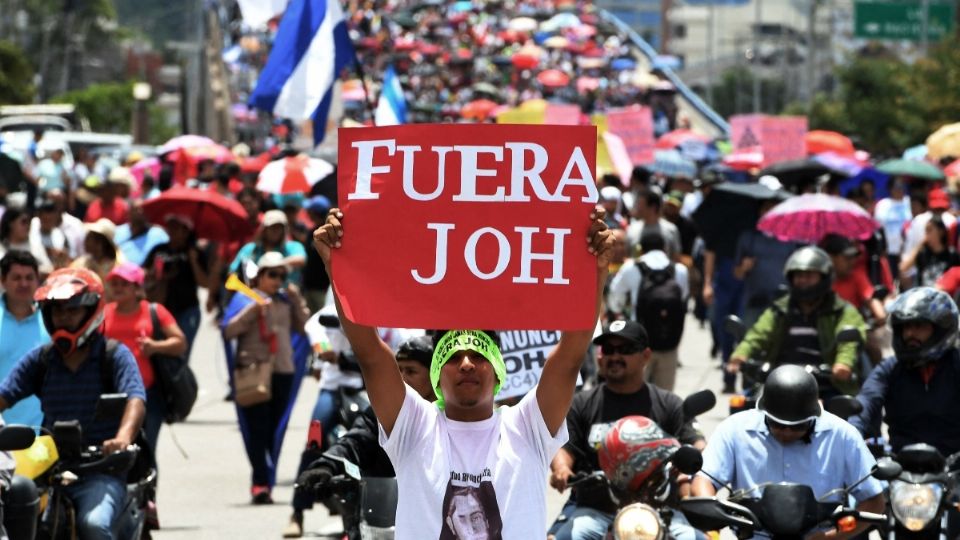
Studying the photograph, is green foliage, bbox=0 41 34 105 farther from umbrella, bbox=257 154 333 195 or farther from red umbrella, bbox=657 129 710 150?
umbrella, bbox=257 154 333 195

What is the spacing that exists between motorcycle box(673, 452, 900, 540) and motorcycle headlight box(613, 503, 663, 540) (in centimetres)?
20

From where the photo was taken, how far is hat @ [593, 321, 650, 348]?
905 centimetres

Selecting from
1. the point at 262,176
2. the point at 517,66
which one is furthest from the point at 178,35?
the point at 262,176

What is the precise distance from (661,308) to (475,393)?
27.7ft

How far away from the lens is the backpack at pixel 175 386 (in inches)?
407

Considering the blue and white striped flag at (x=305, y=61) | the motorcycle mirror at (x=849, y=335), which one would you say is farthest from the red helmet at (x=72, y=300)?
the blue and white striped flag at (x=305, y=61)

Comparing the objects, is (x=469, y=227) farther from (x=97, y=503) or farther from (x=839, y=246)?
(x=839, y=246)

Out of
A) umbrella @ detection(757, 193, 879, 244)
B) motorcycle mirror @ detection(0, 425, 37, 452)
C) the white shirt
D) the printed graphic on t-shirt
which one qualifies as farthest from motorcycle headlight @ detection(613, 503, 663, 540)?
umbrella @ detection(757, 193, 879, 244)

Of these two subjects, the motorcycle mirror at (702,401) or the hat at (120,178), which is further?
the hat at (120,178)

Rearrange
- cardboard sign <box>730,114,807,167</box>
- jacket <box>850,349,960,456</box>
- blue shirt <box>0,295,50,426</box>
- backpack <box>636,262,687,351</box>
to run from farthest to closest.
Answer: cardboard sign <box>730,114,807,167</box> → backpack <box>636,262,687,351</box> → blue shirt <box>0,295,50,426</box> → jacket <box>850,349,960,456</box>

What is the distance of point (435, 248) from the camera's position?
6.10 meters

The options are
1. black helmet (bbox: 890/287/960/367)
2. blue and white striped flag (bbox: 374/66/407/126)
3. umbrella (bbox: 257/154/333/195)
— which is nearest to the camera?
black helmet (bbox: 890/287/960/367)

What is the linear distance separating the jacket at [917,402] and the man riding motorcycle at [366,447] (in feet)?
6.30

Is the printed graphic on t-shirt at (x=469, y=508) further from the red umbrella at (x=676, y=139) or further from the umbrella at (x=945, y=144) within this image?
the red umbrella at (x=676, y=139)
